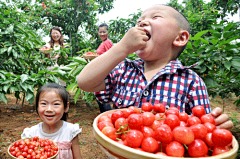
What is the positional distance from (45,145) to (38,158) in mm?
104

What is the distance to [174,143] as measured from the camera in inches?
26.8

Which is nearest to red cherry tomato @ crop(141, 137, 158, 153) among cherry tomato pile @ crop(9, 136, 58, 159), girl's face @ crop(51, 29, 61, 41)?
cherry tomato pile @ crop(9, 136, 58, 159)

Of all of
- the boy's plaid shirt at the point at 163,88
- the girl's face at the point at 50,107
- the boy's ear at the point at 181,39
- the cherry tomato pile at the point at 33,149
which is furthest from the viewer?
the girl's face at the point at 50,107

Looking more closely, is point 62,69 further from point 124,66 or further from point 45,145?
point 124,66

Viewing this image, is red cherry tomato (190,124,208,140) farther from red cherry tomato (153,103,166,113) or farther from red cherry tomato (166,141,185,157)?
red cherry tomato (153,103,166,113)

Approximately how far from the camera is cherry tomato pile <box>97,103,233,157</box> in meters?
0.66

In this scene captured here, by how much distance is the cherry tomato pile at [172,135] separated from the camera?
0.66 meters

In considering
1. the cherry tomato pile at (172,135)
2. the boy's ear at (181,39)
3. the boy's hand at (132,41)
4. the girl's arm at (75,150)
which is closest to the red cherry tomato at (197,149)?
the cherry tomato pile at (172,135)

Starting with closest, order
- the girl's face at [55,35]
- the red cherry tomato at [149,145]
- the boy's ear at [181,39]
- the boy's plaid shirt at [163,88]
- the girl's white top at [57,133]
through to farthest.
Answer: the red cherry tomato at [149,145], the boy's plaid shirt at [163,88], the boy's ear at [181,39], the girl's white top at [57,133], the girl's face at [55,35]

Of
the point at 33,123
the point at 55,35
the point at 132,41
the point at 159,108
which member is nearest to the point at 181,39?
the point at 132,41

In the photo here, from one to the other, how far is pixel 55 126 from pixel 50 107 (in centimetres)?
24

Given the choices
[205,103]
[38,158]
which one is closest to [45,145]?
[38,158]

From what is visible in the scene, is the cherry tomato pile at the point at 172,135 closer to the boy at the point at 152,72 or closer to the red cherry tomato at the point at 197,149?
the red cherry tomato at the point at 197,149

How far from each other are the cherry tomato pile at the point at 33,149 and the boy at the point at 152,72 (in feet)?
2.03
